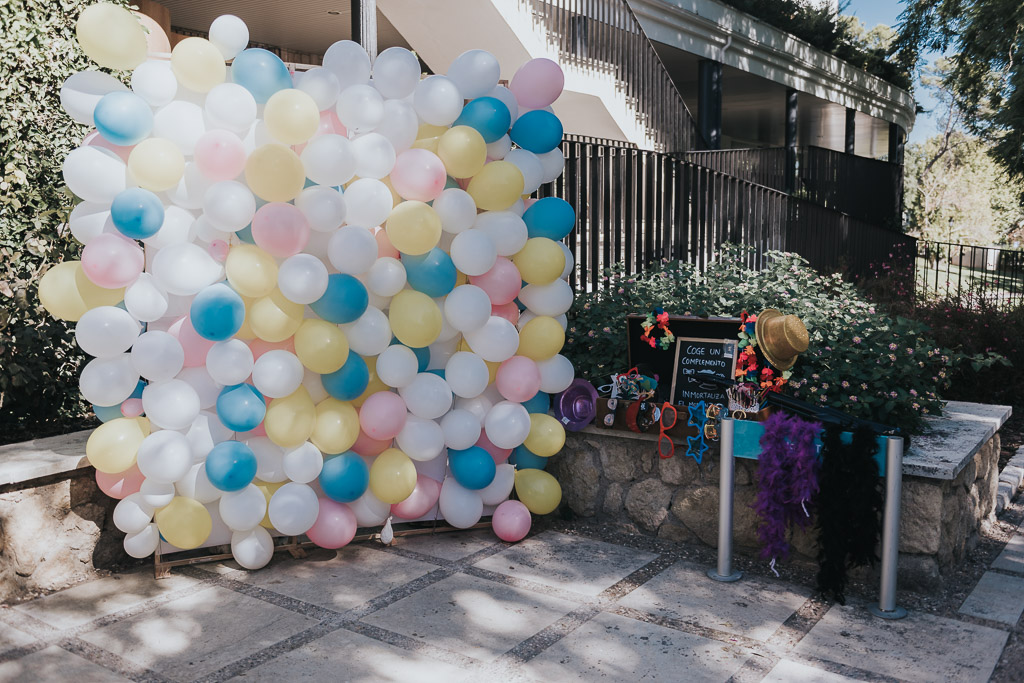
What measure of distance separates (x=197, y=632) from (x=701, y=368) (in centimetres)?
286

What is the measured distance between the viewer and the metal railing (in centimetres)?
989

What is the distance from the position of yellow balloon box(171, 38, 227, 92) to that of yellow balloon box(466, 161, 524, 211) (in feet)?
4.33

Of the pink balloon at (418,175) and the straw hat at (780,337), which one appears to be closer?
the pink balloon at (418,175)

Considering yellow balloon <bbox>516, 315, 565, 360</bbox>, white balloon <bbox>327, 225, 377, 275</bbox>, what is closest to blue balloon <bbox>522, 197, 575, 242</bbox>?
yellow balloon <bbox>516, 315, 565, 360</bbox>

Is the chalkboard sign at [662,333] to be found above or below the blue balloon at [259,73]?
below

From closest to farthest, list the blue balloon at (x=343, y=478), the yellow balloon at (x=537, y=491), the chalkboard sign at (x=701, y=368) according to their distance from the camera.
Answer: the blue balloon at (x=343, y=478) → the chalkboard sign at (x=701, y=368) → the yellow balloon at (x=537, y=491)

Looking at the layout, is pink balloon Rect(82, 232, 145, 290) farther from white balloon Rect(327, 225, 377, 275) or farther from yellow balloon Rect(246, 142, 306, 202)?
white balloon Rect(327, 225, 377, 275)

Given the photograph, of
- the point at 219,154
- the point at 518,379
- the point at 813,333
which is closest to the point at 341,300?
the point at 219,154

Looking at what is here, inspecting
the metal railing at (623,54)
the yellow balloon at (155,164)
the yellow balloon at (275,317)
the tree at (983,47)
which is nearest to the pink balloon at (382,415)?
the yellow balloon at (275,317)

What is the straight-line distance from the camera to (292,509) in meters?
3.97

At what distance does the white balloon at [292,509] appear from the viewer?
397 centimetres

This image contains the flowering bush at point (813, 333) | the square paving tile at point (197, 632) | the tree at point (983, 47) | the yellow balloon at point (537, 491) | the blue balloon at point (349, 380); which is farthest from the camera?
the tree at point (983, 47)

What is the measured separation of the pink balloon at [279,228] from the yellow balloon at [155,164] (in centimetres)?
40

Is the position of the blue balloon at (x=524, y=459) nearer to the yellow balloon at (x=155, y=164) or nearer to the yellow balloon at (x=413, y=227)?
the yellow balloon at (x=413, y=227)
